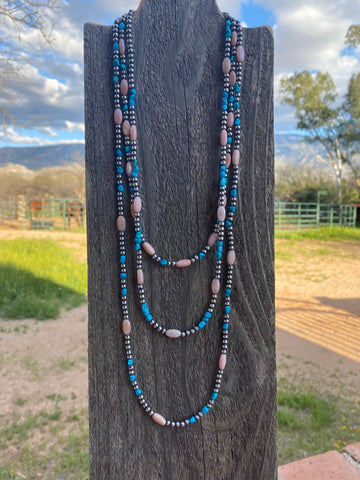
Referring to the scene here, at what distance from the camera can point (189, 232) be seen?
0.91 metres

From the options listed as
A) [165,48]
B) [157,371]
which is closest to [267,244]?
[157,371]

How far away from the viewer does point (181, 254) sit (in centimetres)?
91

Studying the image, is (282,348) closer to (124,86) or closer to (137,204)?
(137,204)

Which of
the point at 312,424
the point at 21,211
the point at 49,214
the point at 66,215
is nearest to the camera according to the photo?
the point at 312,424

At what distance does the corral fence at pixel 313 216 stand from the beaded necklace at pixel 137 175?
615 inches

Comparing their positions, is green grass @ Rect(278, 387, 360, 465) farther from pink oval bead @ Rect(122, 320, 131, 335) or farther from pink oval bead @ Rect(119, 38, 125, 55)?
pink oval bead @ Rect(119, 38, 125, 55)

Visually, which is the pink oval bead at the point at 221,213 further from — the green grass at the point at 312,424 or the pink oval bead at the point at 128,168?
the green grass at the point at 312,424

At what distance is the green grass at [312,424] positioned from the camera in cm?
256

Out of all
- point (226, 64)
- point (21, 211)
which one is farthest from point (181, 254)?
point (21, 211)

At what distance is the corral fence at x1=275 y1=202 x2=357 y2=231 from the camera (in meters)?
16.8

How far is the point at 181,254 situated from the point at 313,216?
18398 mm

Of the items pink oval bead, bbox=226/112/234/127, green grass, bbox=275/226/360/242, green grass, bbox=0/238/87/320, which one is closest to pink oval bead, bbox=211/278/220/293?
pink oval bead, bbox=226/112/234/127

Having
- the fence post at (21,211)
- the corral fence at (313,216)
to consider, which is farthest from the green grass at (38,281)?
the corral fence at (313,216)

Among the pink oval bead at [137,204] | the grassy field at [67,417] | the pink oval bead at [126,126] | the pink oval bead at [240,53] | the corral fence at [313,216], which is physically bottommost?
the grassy field at [67,417]
